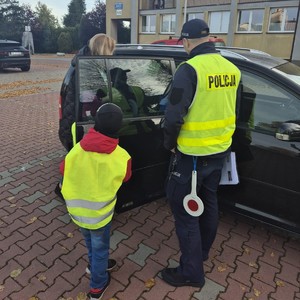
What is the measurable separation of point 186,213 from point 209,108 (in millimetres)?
789

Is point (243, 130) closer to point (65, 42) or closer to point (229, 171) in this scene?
point (229, 171)

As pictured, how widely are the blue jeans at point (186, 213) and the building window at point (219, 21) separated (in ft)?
88.8

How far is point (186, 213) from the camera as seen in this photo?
2332mm

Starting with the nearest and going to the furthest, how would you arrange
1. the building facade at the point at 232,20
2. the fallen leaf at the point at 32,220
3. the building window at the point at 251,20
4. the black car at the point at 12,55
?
the fallen leaf at the point at 32,220 < the black car at the point at 12,55 < the building facade at the point at 232,20 < the building window at the point at 251,20

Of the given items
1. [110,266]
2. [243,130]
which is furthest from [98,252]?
[243,130]

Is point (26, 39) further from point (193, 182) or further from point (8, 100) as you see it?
point (193, 182)

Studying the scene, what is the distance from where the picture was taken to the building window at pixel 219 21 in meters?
26.5

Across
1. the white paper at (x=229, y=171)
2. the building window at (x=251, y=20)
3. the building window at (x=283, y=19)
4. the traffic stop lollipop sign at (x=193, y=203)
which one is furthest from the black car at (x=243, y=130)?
the building window at (x=251, y=20)

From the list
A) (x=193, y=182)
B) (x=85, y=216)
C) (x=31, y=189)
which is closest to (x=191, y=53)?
(x=193, y=182)

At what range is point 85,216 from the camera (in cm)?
216

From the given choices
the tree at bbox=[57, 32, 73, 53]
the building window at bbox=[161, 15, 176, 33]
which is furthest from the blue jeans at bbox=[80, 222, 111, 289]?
the tree at bbox=[57, 32, 73, 53]

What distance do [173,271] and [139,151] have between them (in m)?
1.09

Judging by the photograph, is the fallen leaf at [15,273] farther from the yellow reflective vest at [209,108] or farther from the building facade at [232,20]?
the building facade at [232,20]

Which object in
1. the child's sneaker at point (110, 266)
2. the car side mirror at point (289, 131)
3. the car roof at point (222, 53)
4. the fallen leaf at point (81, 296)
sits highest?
the car roof at point (222, 53)
